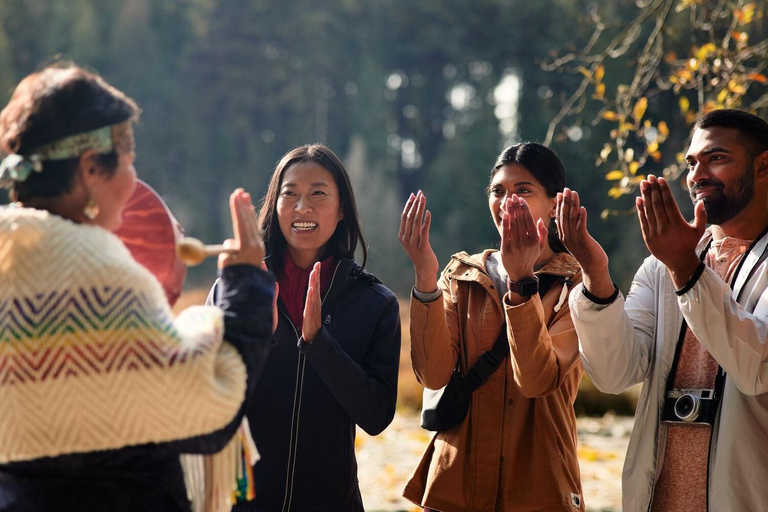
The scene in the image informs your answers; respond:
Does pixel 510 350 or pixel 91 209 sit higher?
pixel 91 209

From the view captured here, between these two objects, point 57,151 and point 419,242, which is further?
point 419,242

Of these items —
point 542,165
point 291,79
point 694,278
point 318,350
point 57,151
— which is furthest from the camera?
point 291,79

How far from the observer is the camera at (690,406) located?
10.3 ft

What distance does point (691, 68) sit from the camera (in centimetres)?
603

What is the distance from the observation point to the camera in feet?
10.3

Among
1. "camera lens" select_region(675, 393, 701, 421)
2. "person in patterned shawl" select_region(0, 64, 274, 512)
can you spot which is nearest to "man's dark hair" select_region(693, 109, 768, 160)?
"camera lens" select_region(675, 393, 701, 421)

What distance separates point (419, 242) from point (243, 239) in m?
1.04

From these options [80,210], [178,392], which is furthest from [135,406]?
[80,210]

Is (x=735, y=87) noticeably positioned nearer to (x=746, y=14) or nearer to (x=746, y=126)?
(x=746, y=14)

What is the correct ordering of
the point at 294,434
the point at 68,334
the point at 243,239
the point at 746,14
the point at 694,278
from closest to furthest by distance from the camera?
the point at 68,334 < the point at 243,239 < the point at 694,278 < the point at 294,434 < the point at 746,14

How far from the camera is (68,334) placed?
2.32m

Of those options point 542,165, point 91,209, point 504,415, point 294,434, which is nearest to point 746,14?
point 542,165

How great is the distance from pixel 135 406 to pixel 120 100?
0.79 metres

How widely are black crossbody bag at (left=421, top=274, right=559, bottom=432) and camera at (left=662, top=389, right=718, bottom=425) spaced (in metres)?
0.62
